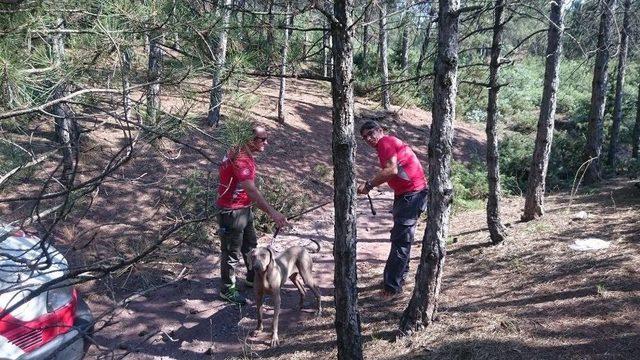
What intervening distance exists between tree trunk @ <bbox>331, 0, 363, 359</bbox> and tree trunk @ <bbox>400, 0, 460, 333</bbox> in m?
0.89

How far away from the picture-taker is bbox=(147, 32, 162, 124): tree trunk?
118 inches

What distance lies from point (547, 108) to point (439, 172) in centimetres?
360

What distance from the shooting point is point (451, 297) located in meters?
5.39

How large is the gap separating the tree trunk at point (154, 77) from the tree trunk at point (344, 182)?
47.3 inches

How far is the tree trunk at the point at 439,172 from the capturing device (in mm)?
4156

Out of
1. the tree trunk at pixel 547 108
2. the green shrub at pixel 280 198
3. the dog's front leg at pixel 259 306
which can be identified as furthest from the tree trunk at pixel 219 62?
the green shrub at pixel 280 198

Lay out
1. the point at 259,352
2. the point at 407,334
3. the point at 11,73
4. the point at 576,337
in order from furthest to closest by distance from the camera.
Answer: the point at 259,352 < the point at 407,334 < the point at 576,337 < the point at 11,73

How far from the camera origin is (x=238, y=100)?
3.25 m

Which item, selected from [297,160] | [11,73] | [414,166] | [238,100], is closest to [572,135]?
[297,160]

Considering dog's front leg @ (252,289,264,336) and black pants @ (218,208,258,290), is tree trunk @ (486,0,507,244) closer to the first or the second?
black pants @ (218,208,258,290)

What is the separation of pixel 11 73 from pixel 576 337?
14.6 feet

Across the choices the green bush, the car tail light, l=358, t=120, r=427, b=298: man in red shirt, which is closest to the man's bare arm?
l=358, t=120, r=427, b=298: man in red shirt

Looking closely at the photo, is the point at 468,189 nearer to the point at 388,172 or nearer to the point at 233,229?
the point at 388,172

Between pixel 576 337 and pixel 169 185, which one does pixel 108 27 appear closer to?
pixel 576 337
